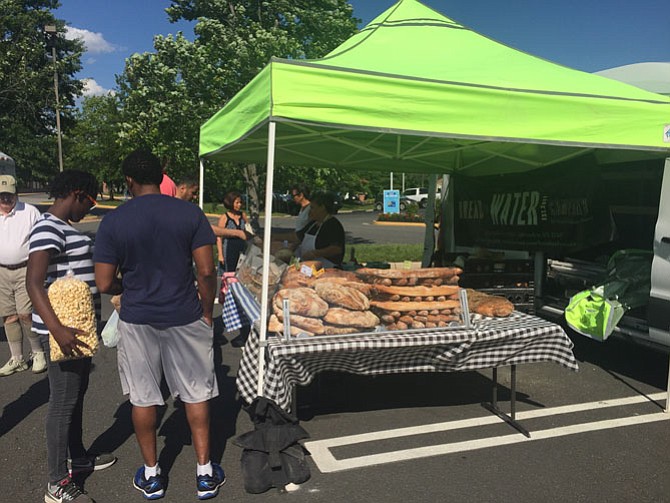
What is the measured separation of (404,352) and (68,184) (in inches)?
88.8

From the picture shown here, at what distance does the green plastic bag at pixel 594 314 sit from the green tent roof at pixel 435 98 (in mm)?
1305

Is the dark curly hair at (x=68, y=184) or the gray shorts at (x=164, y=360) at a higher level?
the dark curly hair at (x=68, y=184)

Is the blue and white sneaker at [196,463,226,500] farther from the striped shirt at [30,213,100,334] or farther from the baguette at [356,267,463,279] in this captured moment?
the baguette at [356,267,463,279]

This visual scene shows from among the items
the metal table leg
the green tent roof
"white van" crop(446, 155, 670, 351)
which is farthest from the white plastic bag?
"white van" crop(446, 155, 670, 351)

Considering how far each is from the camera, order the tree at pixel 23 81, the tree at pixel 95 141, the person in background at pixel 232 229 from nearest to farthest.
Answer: the person in background at pixel 232 229, the tree at pixel 23 81, the tree at pixel 95 141

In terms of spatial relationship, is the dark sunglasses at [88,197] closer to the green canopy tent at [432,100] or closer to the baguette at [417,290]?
the green canopy tent at [432,100]

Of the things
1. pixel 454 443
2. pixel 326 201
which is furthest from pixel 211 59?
pixel 454 443

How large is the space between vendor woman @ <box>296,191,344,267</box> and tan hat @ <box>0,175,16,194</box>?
8.47 feet

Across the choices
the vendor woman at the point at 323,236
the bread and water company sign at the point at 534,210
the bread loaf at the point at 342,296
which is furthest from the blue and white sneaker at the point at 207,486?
the bread and water company sign at the point at 534,210

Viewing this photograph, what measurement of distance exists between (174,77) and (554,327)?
33.5 ft

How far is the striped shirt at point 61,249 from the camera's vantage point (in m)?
2.68

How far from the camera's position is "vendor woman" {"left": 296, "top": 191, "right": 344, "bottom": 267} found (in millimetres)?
4969

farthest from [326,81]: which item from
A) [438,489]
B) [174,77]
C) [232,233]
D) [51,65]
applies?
[51,65]

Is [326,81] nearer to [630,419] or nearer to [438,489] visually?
[438,489]
